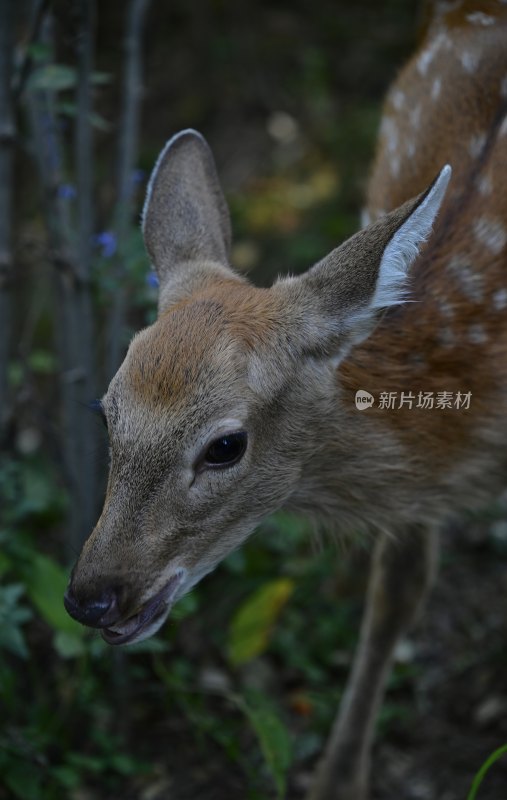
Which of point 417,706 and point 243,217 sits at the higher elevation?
point 243,217

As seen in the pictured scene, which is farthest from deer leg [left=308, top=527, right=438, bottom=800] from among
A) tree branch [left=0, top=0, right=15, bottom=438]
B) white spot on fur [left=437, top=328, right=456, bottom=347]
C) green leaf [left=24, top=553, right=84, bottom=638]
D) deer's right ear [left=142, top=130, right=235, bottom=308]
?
tree branch [left=0, top=0, right=15, bottom=438]

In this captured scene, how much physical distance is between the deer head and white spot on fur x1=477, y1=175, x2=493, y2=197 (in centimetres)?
60

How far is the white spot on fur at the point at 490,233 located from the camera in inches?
137

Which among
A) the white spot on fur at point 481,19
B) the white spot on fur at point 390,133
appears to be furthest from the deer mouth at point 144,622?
the white spot on fur at point 481,19

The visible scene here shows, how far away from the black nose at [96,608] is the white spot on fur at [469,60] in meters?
2.42

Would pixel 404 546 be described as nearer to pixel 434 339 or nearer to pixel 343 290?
pixel 434 339

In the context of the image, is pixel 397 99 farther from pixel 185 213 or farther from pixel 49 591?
pixel 49 591

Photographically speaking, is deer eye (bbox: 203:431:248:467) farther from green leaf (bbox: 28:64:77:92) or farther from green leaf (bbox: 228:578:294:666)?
green leaf (bbox: 28:64:77:92)

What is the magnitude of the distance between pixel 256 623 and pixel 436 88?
2.21m

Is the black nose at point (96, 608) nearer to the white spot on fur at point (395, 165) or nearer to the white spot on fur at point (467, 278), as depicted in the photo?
the white spot on fur at point (467, 278)

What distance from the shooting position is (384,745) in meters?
4.29

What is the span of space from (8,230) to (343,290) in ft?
4.94

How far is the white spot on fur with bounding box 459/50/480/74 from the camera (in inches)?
155

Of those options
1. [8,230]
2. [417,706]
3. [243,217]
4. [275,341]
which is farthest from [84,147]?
[243,217]
